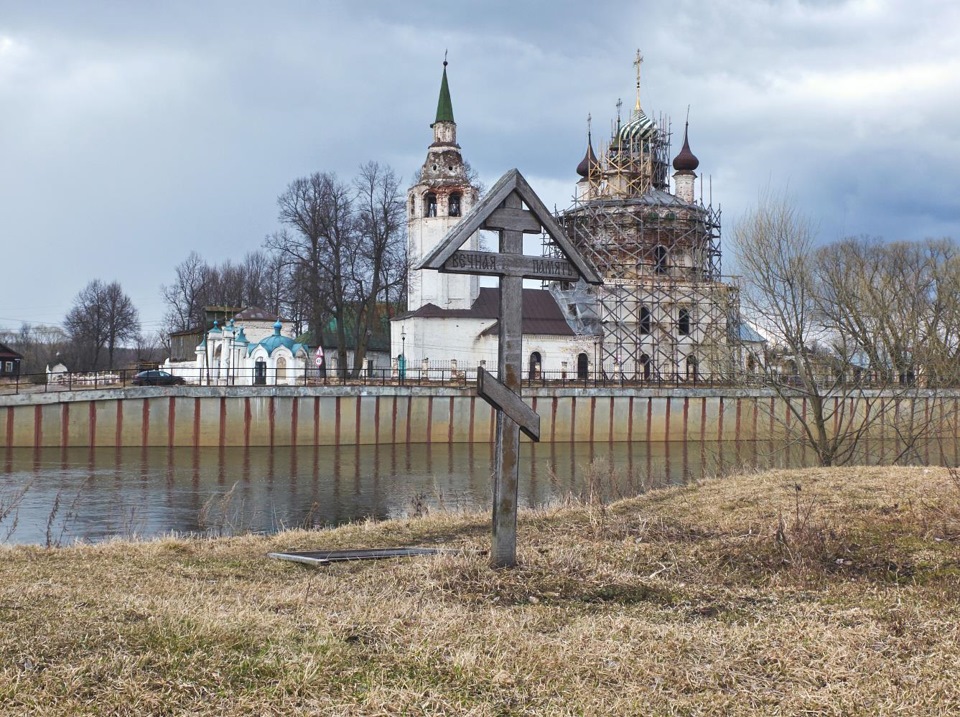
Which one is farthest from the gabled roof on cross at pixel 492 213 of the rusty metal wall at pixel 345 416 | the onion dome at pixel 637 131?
the onion dome at pixel 637 131

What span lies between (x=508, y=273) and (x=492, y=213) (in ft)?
1.73

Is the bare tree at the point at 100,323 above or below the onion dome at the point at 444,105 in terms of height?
below

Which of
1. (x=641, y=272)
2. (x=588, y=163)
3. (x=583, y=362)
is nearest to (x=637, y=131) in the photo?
(x=588, y=163)

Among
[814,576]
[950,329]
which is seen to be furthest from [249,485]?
[814,576]

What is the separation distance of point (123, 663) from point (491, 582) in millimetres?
3041

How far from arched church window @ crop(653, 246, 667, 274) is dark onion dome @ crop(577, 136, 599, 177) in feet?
23.2

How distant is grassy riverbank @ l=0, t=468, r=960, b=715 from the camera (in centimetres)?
475

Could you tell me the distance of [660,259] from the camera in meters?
57.1

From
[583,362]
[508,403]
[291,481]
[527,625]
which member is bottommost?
[291,481]

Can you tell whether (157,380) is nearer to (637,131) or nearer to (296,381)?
(296,381)

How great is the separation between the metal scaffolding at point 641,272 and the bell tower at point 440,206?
6.22 metres

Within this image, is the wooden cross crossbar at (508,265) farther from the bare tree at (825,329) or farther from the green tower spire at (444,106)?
the green tower spire at (444,106)

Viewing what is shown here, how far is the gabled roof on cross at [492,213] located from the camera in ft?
26.0

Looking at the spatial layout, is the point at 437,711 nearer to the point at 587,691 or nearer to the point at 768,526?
the point at 587,691
